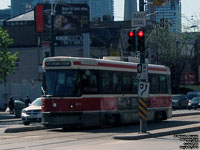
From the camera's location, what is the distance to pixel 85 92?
72.9 feet

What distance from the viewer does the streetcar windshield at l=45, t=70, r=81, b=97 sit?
2200cm

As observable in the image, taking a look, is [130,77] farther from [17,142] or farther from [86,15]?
[86,15]

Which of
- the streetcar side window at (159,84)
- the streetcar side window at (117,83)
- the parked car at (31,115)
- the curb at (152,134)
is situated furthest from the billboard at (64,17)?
the curb at (152,134)

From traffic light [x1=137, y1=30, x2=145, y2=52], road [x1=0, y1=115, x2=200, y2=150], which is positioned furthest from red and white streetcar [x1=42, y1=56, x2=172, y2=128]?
traffic light [x1=137, y1=30, x2=145, y2=52]

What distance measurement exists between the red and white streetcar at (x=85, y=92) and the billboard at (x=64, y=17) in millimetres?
45189

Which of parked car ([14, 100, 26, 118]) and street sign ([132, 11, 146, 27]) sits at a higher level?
street sign ([132, 11, 146, 27])

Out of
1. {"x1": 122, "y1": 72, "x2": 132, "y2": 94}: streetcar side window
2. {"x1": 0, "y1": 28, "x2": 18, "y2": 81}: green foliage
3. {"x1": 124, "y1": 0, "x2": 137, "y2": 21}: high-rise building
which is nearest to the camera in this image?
{"x1": 122, "y1": 72, "x2": 132, "y2": 94}: streetcar side window

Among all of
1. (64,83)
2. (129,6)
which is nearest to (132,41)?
(64,83)

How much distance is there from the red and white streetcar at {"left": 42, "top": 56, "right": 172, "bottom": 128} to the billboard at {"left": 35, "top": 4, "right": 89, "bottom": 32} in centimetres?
4519

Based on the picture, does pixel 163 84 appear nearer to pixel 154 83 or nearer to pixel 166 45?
pixel 154 83

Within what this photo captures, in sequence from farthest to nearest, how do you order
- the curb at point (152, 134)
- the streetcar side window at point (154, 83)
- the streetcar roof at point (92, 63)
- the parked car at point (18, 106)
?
the parked car at point (18, 106) → the streetcar side window at point (154, 83) → the streetcar roof at point (92, 63) → the curb at point (152, 134)

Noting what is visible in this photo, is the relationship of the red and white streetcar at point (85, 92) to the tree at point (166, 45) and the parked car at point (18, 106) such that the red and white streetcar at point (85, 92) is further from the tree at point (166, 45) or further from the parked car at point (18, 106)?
the tree at point (166, 45)

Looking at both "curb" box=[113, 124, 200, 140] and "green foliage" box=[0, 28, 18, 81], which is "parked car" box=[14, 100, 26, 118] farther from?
"curb" box=[113, 124, 200, 140]

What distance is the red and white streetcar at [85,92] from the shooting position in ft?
72.2
